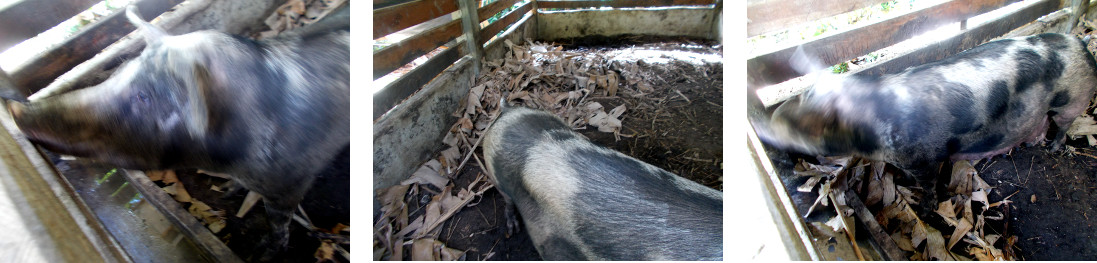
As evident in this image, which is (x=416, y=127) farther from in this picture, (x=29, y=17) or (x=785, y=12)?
(x=785, y=12)

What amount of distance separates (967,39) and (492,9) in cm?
339

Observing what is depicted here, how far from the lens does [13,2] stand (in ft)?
4.64

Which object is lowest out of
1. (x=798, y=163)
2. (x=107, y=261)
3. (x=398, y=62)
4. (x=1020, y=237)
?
(x=1020, y=237)

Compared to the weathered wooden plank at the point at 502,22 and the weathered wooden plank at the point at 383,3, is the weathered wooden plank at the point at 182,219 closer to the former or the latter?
the weathered wooden plank at the point at 383,3

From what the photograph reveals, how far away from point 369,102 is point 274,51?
36.4 inches

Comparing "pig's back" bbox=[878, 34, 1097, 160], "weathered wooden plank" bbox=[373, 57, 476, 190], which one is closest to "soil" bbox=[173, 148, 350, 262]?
"weathered wooden plank" bbox=[373, 57, 476, 190]

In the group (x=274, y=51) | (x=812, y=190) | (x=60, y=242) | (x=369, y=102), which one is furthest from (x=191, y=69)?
(x=812, y=190)

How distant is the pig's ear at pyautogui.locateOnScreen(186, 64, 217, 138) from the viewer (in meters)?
1.35

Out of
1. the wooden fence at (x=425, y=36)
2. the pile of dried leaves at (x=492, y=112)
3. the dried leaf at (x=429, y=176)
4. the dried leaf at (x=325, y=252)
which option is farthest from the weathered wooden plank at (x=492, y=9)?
the dried leaf at (x=325, y=252)

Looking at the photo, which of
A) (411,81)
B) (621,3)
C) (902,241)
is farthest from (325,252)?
(621,3)

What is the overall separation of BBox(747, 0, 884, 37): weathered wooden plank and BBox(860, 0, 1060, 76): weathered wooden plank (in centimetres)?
86

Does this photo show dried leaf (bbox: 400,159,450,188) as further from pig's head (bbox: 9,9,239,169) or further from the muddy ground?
pig's head (bbox: 9,9,239,169)

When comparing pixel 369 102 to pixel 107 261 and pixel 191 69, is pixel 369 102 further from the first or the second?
pixel 191 69

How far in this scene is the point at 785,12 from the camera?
127 centimetres
